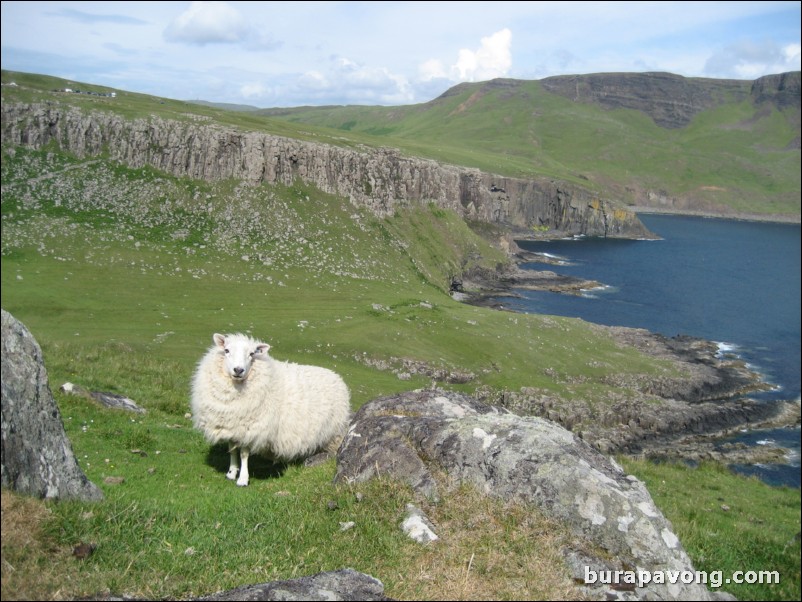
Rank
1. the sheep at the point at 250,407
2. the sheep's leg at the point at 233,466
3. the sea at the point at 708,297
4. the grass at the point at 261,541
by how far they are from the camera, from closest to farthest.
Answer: the grass at the point at 261,541 → the sheep's leg at the point at 233,466 → the sheep at the point at 250,407 → the sea at the point at 708,297

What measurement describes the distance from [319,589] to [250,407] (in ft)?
25.5

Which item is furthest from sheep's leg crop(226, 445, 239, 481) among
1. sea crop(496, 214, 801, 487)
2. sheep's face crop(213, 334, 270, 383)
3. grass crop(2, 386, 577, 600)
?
sea crop(496, 214, 801, 487)

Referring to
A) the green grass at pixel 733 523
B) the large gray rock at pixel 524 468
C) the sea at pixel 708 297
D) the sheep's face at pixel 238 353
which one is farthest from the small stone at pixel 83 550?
the sea at pixel 708 297

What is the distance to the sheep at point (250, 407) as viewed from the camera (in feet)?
46.3

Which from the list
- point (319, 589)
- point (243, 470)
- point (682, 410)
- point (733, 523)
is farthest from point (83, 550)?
point (682, 410)

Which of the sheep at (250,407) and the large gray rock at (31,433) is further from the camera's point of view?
the sheep at (250,407)

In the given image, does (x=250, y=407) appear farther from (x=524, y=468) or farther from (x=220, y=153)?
(x=220, y=153)

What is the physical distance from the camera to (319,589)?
23.6ft

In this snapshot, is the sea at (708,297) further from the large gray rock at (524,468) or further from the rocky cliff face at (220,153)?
the rocky cliff face at (220,153)

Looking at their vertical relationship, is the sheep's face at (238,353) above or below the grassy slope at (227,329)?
above

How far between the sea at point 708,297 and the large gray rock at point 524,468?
7339 millimetres

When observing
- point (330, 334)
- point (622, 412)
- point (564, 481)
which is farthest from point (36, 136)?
point (564, 481)

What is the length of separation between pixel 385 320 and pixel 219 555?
5492cm

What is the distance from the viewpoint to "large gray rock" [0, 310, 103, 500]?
8.09 metres
